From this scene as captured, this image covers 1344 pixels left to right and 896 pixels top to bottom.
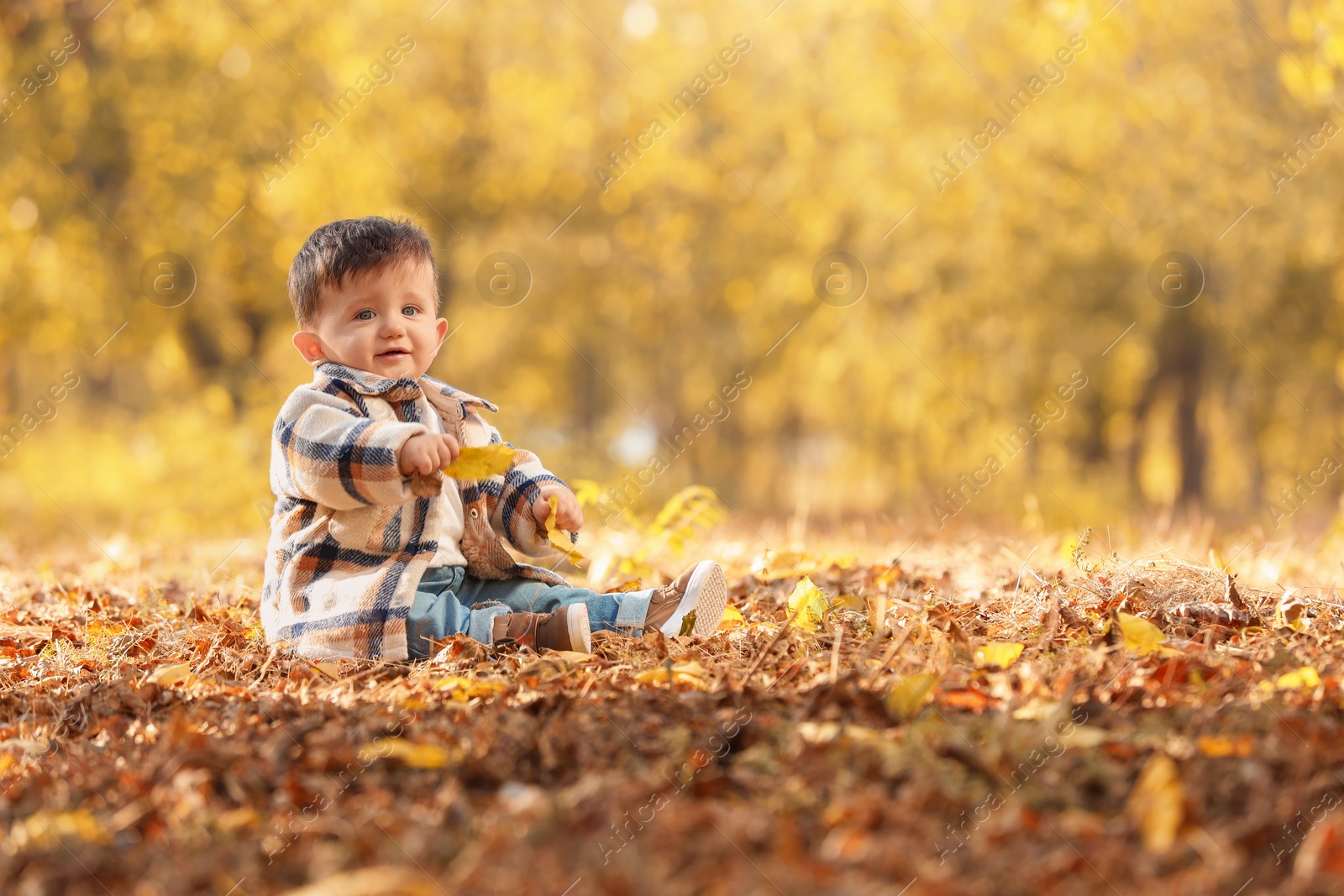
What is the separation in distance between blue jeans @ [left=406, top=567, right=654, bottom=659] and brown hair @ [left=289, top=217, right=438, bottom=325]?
2.62ft

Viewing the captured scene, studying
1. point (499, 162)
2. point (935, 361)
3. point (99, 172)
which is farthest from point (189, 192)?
point (935, 361)

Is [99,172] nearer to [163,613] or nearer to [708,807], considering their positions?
[163,613]

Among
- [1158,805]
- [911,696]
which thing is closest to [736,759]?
[911,696]

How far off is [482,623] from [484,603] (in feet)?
0.61

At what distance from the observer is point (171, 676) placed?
246 cm

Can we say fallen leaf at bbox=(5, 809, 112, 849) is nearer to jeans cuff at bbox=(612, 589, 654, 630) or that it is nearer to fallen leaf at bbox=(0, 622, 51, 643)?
jeans cuff at bbox=(612, 589, 654, 630)

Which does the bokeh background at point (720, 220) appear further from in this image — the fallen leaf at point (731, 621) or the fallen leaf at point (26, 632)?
the fallen leaf at point (26, 632)

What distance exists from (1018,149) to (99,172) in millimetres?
9083

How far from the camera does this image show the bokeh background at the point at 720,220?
10078mm

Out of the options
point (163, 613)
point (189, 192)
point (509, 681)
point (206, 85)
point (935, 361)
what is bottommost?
point (509, 681)

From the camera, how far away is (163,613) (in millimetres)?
3363

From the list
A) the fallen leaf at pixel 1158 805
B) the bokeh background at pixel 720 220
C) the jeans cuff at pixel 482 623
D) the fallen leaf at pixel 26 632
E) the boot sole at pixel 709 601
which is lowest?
the fallen leaf at pixel 1158 805

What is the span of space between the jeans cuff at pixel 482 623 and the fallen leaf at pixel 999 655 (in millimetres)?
1190

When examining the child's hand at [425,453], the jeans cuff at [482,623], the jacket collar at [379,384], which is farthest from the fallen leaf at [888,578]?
the child's hand at [425,453]
